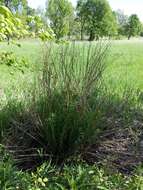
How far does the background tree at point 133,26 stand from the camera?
7806 centimetres

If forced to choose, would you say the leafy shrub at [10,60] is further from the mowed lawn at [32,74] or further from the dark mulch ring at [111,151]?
the dark mulch ring at [111,151]

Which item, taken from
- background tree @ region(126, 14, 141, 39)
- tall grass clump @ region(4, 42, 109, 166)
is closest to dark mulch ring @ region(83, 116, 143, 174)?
tall grass clump @ region(4, 42, 109, 166)

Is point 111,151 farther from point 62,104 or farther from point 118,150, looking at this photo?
point 62,104

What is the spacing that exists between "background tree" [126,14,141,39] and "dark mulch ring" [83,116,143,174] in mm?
69733

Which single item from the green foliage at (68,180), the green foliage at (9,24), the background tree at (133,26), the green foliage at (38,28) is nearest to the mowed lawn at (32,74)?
the green foliage at (38,28)

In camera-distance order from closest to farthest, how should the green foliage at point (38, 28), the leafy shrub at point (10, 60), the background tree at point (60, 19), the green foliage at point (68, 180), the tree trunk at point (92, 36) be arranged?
1. the green foliage at point (68, 180)
2. the green foliage at point (38, 28)
3. the leafy shrub at point (10, 60)
4. the background tree at point (60, 19)
5. the tree trunk at point (92, 36)

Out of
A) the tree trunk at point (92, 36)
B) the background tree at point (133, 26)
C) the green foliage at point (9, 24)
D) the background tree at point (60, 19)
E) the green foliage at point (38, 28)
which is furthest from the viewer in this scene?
the background tree at point (133, 26)

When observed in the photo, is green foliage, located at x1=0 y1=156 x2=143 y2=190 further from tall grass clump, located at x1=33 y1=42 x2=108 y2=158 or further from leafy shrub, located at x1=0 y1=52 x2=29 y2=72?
leafy shrub, located at x1=0 y1=52 x2=29 y2=72

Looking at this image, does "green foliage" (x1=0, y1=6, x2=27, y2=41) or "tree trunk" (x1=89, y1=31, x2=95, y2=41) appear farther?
"tree trunk" (x1=89, y1=31, x2=95, y2=41)

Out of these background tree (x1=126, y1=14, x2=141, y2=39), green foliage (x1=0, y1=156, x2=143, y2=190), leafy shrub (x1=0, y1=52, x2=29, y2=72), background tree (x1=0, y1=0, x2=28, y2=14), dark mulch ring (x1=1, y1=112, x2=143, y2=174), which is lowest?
background tree (x1=126, y1=14, x2=141, y2=39)

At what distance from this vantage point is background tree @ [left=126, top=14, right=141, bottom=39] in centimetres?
7806

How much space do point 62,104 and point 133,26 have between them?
3276 inches

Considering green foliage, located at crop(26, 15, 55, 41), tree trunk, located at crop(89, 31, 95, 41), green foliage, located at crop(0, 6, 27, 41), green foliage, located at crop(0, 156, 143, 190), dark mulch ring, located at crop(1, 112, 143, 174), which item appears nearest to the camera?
green foliage, located at crop(0, 6, 27, 41)

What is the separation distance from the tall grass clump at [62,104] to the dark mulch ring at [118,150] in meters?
0.24
